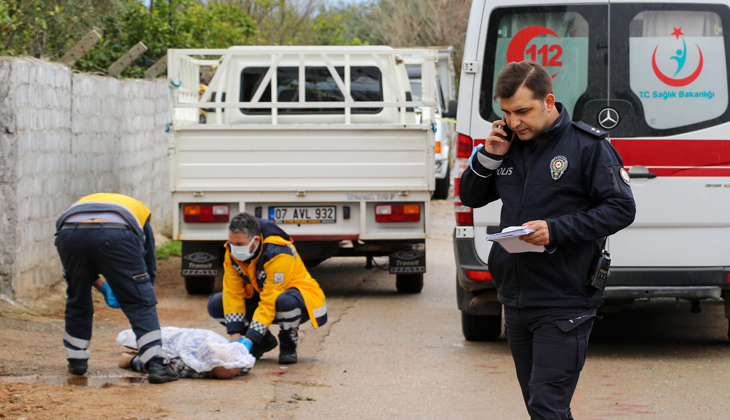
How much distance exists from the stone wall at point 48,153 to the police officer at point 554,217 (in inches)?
212

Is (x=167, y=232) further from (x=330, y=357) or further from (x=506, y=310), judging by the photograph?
(x=506, y=310)

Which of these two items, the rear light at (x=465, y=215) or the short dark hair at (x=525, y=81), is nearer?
the short dark hair at (x=525, y=81)

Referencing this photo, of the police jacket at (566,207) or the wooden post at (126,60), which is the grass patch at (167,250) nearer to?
the wooden post at (126,60)

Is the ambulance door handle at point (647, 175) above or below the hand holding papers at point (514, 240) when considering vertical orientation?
above

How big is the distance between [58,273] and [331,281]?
3.09 meters

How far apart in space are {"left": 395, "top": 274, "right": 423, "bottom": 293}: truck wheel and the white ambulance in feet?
11.5

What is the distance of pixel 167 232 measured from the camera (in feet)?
43.1

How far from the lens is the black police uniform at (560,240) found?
323cm

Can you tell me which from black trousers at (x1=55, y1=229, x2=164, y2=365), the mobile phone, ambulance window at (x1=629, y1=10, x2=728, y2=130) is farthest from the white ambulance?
the mobile phone

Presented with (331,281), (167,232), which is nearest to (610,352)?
(331,281)

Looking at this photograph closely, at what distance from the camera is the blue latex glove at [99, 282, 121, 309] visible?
5619 mm

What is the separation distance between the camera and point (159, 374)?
545cm

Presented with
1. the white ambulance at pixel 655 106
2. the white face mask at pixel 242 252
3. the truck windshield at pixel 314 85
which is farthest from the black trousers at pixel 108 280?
the truck windshield at pixel 314 85

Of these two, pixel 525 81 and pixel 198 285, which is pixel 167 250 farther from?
pixel 525 81
